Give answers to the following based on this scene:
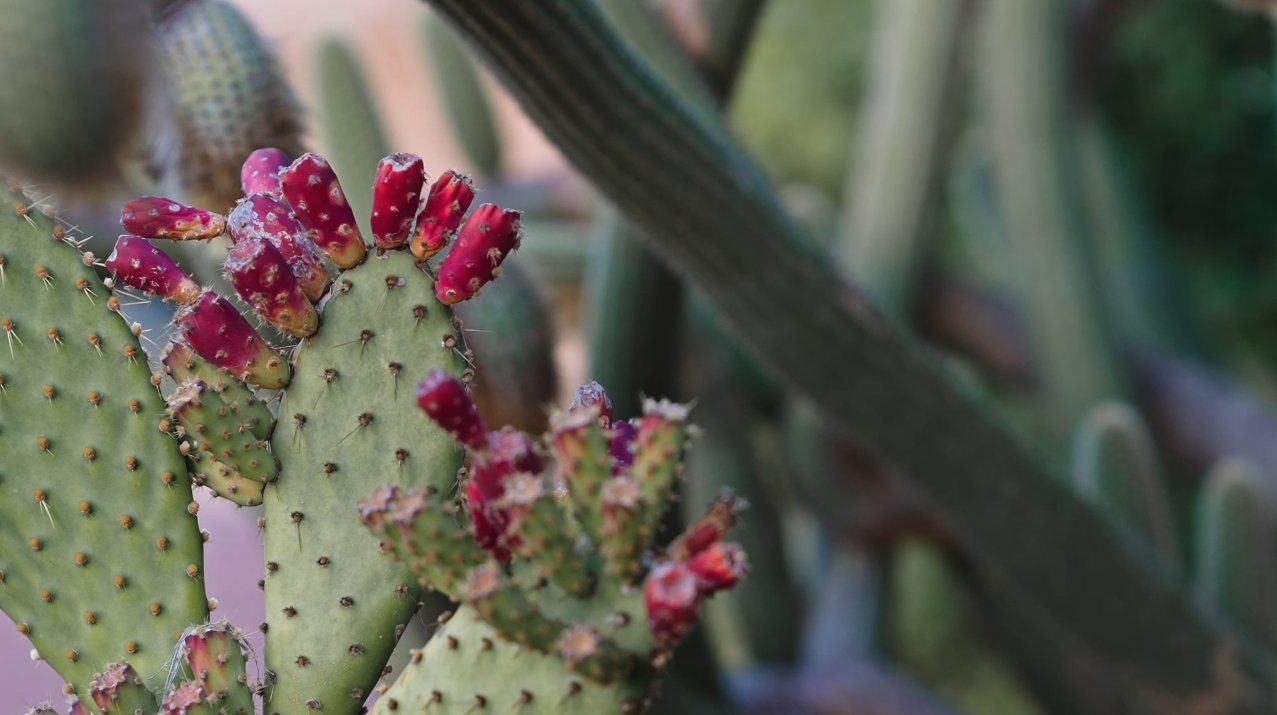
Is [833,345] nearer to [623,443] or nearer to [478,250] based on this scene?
[623,443]

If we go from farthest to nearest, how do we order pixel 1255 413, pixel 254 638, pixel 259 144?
pixel 1255 413
pixel 259 144
pixel 254 638

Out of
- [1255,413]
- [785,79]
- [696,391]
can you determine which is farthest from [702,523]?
[785,79]

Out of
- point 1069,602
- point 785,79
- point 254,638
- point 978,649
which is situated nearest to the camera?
point 254,638

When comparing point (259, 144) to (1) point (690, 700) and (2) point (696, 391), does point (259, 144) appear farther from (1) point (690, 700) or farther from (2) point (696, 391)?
(2) point (696, 391)

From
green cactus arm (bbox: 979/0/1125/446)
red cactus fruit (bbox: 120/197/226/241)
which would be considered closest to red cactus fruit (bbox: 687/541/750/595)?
red cactus fruit (bbox: 120/197/226/241)

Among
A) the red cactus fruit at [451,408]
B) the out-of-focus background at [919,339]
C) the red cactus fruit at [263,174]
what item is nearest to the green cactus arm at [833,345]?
the out-of-focus background at [919,339]

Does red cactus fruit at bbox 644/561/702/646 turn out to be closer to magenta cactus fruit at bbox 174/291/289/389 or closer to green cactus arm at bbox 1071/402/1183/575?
magenta cactus fruit at bbox 174/291/289/389
